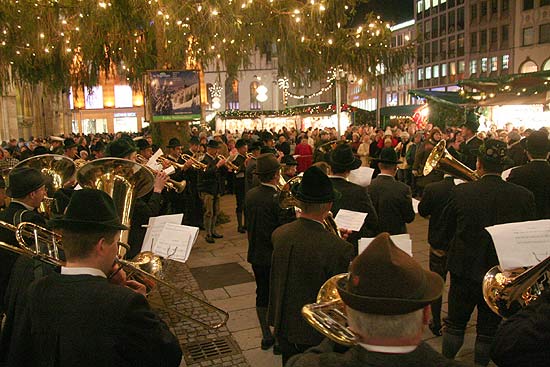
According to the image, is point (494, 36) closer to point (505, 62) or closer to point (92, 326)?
point (505, 62)

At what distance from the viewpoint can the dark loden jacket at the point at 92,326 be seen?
7.38 feet

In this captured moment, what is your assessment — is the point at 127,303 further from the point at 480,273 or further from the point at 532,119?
the point at 532,119

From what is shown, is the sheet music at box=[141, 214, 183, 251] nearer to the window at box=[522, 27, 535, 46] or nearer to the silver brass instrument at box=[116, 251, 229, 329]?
the silver brass instrument at box=[116, 251, 229, 329]

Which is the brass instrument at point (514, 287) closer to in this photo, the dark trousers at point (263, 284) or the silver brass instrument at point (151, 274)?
the silver brass instrument at point (151, 274)

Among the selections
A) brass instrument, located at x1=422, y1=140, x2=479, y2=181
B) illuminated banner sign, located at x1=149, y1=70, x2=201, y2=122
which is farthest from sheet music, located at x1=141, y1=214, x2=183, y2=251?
illuminated banner sign, located at x1=149, y1=70, x2=201, y2=122

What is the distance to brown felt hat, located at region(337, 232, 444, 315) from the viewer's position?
1669mm

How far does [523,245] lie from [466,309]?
139 centimetres

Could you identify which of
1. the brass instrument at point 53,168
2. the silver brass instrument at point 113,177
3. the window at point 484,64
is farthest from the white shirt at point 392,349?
the window at point 484,64

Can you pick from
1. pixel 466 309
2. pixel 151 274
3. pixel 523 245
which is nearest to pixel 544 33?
pixel 466 309

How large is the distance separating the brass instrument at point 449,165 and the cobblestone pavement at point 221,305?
1.75 meters

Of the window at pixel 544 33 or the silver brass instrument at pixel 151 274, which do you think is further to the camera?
the window at pixel 544 33

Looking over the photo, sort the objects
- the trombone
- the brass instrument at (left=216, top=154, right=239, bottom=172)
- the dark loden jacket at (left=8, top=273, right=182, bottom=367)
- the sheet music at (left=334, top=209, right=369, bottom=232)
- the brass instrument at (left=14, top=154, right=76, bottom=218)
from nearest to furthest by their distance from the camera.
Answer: the dark loden jacket at (left=8, top=273, right=182, bottom=367)
the trombone
the sheet music at (left=334, top=209, right=369, bottom=232)
the brass instrument at (left=14, top=154, right=76, bottom=218)
the brass instrument at (left=216, top=154, right=239, bottom=172)

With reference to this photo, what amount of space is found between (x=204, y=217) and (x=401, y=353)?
858 centimetres

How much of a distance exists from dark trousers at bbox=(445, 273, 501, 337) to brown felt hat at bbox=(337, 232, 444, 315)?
2.77m
